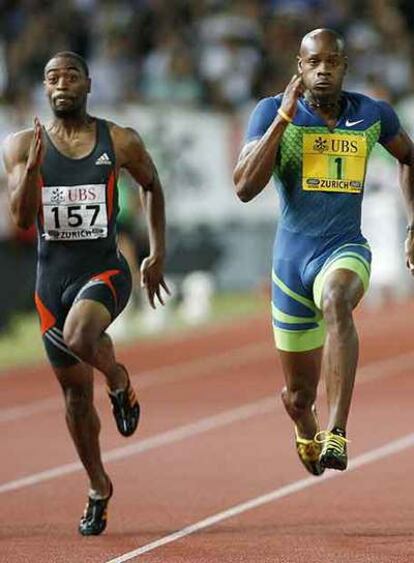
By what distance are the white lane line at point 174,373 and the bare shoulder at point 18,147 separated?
5.54 m

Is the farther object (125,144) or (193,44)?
(193,44)

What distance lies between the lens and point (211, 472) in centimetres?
1070

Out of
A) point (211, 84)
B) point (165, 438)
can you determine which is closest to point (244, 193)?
point (165, 438)

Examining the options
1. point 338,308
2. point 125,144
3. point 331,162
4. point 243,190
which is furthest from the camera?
point 125,144

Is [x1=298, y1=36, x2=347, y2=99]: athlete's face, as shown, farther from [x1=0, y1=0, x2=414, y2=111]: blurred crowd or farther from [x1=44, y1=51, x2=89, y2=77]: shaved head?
[x1=0, y1=0, x2=414, y2=111]: blurred crowd

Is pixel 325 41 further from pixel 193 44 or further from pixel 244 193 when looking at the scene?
pixel 193 44

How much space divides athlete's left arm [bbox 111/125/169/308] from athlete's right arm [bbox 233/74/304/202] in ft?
2.56

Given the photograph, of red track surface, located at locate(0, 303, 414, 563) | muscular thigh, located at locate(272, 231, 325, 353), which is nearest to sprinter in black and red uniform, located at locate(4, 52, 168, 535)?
red track surface, located at locate(0, 303, 414, 563)

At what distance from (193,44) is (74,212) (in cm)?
1656

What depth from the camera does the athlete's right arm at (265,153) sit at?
7691 mm

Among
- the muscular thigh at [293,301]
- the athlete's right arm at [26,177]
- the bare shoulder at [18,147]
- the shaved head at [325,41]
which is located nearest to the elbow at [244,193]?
the muscular thigh at [293,301]

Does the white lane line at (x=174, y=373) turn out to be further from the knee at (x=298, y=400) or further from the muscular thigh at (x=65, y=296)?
the knee at (x=298, y=400)

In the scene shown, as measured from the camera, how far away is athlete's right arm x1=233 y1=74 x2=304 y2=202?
25.2ft

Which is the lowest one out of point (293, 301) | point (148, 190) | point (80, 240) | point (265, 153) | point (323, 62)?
point (293, 301)
